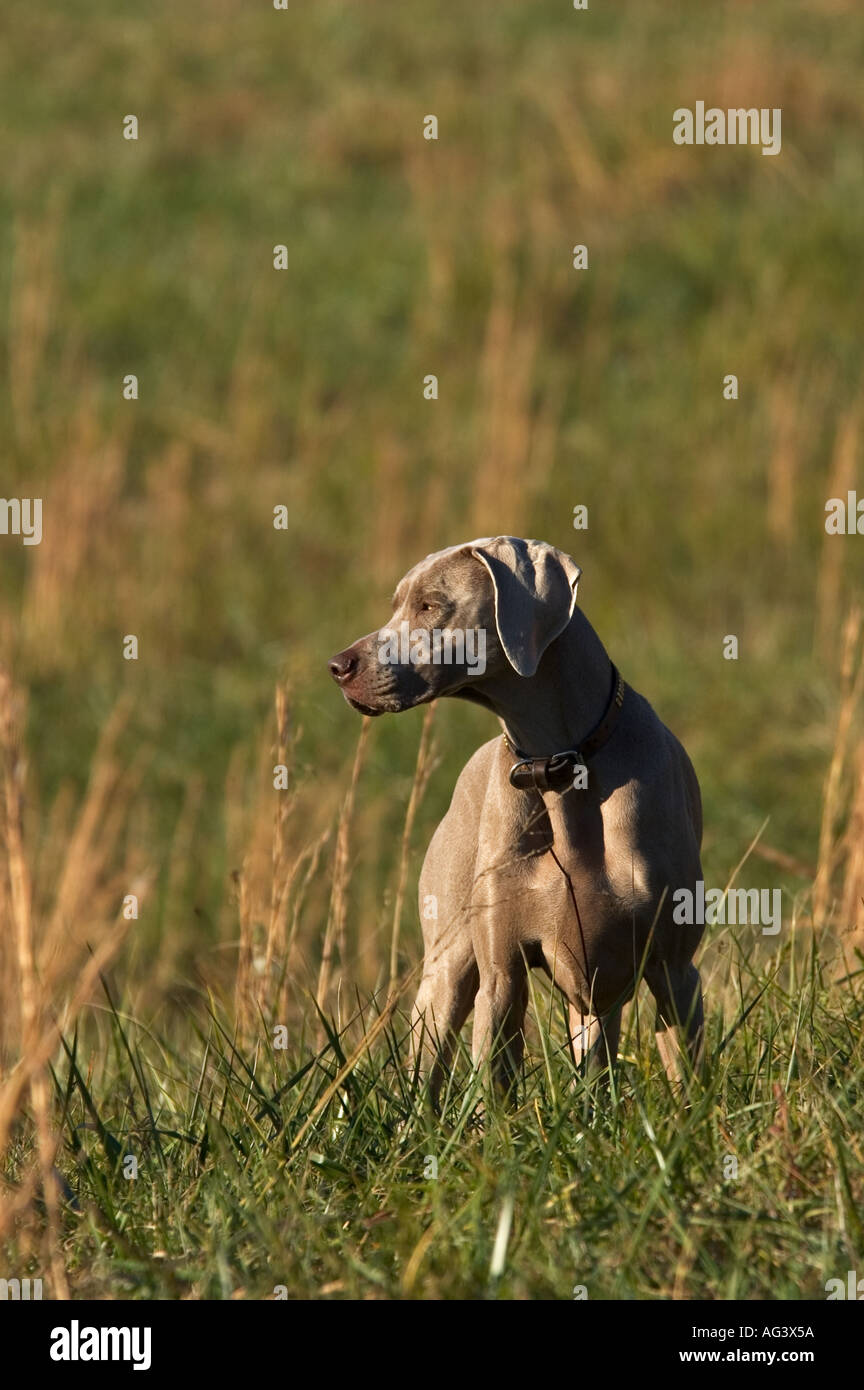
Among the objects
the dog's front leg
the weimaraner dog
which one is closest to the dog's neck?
the weimaraner dog

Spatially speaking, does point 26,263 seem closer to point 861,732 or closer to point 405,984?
point 861,732

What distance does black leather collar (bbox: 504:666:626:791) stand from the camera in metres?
2.63

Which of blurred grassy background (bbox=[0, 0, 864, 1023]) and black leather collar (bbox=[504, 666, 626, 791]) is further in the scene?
blurred grassy background (bbox=[0, 0, 864, 1023])

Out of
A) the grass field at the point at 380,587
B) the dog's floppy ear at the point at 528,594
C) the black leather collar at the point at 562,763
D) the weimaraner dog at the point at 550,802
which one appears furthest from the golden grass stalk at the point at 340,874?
the dog's floppy ear at the point at 528,594

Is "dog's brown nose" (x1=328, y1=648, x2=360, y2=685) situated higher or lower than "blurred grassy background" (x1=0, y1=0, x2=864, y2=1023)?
lower

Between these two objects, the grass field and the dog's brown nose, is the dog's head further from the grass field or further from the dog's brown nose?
the grass field

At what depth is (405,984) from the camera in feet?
9.00

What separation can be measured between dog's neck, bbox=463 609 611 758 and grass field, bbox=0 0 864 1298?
1.85 feet

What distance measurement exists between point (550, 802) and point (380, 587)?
6.16 meters

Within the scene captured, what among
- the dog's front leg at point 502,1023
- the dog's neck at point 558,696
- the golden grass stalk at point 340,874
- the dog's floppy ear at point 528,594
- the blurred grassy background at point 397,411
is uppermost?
the blurred grassy background at point 397,411

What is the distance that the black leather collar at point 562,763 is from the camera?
263 cm

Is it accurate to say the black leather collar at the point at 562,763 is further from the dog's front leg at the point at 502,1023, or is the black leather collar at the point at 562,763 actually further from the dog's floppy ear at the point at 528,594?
the dog's front leg at the point at 502,1023
